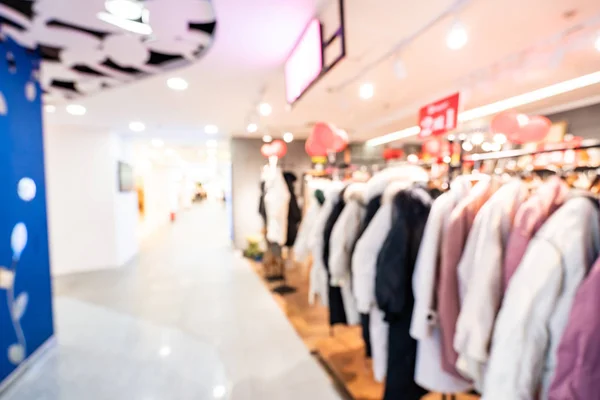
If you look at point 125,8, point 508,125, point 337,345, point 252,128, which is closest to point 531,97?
point 508,125

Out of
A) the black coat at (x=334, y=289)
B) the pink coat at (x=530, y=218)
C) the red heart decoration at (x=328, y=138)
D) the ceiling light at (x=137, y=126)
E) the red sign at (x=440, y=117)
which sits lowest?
the black coat at (x=334, y=289)

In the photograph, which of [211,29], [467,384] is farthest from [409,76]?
[467,384]

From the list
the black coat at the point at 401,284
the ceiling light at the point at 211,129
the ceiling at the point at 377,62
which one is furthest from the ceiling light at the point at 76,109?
the black coat at the point at 401,284

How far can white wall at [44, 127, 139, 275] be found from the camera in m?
5.50

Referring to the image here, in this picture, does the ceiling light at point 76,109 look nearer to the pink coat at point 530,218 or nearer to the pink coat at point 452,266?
the pink coat at point 452,266

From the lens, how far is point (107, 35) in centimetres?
236

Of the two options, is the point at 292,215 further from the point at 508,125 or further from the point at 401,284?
the point at 401,284

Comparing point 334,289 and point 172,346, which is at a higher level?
point 334,289

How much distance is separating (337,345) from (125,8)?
316cm

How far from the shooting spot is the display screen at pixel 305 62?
6.20 feet

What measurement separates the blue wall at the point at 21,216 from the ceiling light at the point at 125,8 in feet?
3.62

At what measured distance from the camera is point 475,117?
526 cm

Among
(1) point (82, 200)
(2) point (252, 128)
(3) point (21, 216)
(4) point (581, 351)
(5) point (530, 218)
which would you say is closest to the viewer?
Answer: (4) point (581, 351)

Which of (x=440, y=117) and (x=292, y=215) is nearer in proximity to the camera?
(x=440, y=117)
